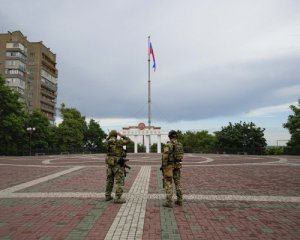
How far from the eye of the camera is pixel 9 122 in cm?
3531

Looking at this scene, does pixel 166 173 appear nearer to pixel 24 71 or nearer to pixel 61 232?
pixel 61 232

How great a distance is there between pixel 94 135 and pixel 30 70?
24.4m

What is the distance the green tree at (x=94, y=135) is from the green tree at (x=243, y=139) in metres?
28.0

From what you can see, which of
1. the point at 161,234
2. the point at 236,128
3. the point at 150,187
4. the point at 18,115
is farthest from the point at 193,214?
the point at 236,128

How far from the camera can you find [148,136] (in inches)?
1925

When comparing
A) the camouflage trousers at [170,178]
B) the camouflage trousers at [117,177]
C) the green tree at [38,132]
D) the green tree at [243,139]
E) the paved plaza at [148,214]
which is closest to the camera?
the paved plaza at [148,214]

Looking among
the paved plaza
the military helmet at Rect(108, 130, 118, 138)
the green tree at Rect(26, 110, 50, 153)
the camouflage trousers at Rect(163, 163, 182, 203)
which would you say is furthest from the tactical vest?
the green tree at Rect(26, 110, 50, 153)

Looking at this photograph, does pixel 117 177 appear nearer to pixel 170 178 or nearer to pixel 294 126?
pixel 170 178

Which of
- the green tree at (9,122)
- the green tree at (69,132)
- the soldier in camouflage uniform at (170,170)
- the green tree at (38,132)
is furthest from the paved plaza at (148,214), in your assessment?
the green tree at (69,132)

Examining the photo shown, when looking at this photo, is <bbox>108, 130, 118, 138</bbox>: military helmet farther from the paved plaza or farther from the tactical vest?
the paved plaza

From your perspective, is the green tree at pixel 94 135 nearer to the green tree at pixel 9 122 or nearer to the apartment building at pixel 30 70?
the apartment building at pixel 30 70

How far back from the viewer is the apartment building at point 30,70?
64375mm

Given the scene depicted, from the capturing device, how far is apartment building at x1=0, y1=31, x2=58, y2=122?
64375 millimetres

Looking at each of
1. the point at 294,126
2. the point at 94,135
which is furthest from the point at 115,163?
the point at 94,135
